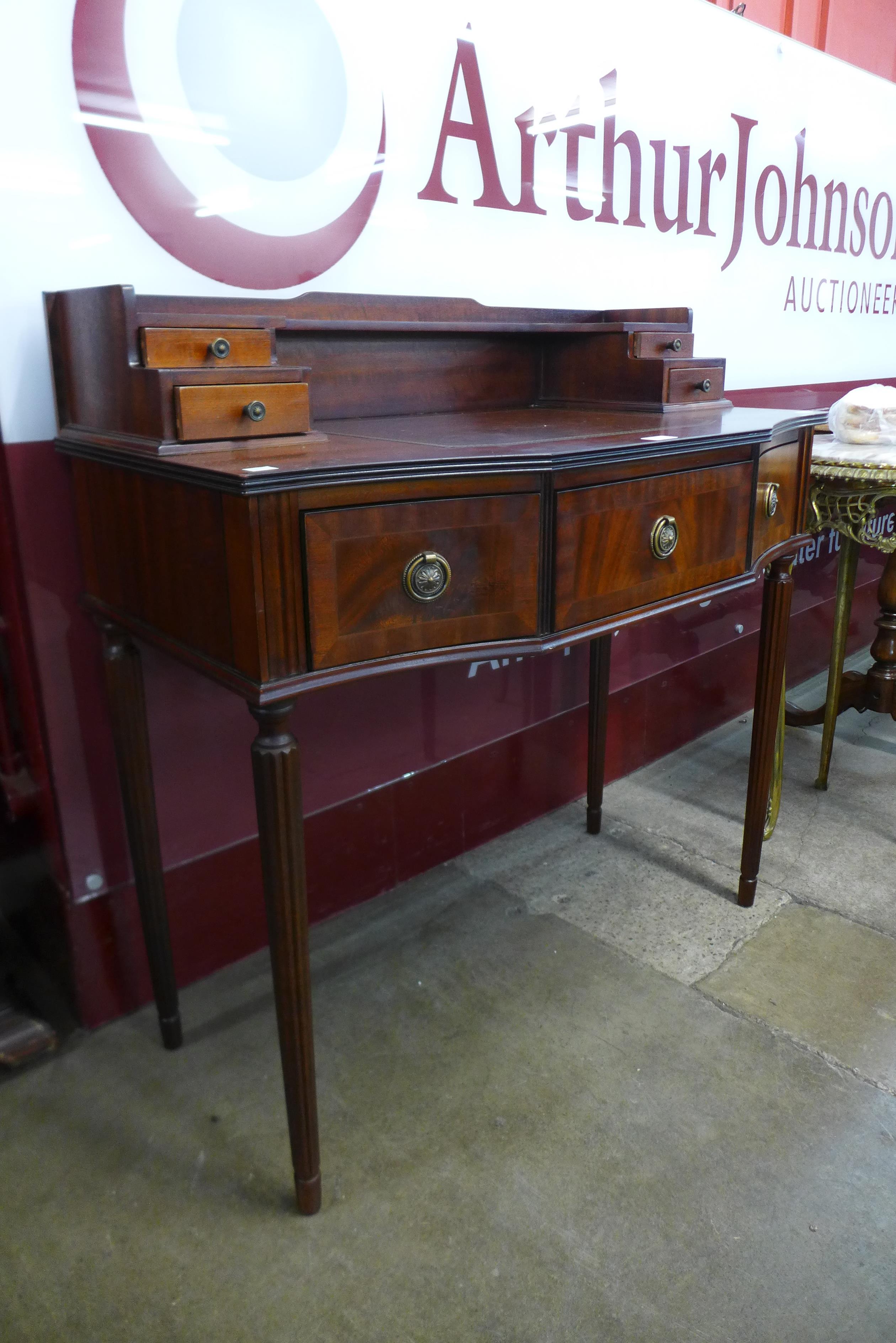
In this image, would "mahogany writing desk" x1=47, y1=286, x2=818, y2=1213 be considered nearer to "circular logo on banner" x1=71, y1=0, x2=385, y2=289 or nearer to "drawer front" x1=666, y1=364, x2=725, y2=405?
"drawer front" x1=666, y1=364, x2=725, y2=405

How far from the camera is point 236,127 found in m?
1.47

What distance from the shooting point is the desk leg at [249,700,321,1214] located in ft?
3.51

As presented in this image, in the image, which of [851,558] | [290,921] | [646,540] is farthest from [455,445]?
[851,558]

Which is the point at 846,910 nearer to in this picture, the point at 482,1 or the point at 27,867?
the point at 27,867

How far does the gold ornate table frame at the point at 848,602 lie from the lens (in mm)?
2045

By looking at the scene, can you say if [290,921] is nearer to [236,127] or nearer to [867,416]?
[236,127]

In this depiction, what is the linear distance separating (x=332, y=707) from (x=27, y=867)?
59 centimetres

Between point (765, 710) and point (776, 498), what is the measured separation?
1.50 ft

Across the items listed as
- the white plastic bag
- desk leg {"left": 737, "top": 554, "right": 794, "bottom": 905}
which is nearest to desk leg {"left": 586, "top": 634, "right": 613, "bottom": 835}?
desk leg {"left": 737, "top": 554, "right": 794, "bottom": 905}

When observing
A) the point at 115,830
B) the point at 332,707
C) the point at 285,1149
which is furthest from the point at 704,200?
the point at 285,1149

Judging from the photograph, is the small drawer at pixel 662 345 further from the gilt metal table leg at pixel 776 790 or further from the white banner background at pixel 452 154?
the gilt metal table leg at pixel 776 790

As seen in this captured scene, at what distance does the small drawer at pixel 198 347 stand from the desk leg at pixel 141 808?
15.2 inches

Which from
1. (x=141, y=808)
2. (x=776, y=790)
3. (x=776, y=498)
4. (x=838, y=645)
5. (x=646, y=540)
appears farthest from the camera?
(x=838, y=645)

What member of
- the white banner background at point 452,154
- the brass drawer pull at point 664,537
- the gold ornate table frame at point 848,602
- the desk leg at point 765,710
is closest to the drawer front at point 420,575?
the brass drawer pull at point 664,537
